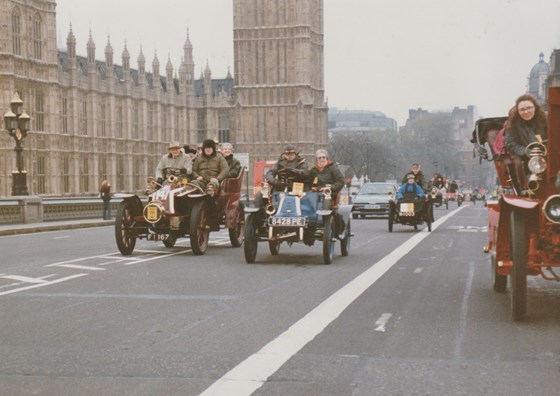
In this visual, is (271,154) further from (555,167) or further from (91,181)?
(555,167)

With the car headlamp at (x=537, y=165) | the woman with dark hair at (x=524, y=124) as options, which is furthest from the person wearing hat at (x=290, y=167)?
the car headlamp at (x=537, y=165)

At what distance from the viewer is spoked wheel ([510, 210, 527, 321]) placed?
7535 millimetres

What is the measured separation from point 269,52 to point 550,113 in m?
94.7

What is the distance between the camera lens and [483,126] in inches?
406

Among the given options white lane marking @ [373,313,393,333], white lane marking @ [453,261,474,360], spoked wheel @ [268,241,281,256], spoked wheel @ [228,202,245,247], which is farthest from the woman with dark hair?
spoked wheel @ [228,202,245,247]

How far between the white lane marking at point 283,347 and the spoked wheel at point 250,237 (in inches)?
105

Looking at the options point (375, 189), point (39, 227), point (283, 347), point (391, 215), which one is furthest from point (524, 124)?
point (375, 189)

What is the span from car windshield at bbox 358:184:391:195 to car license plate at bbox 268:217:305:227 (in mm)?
21877

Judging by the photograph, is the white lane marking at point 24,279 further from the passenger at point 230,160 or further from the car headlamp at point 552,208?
the car headlamp at point 552,208

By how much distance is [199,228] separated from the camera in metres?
15.3

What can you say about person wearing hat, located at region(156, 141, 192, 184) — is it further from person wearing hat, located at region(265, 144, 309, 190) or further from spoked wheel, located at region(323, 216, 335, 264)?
spoked wheel, located at region(323, 216, 335, 264)

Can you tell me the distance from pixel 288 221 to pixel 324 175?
4.53 feet

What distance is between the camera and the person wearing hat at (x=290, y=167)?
14.0 m

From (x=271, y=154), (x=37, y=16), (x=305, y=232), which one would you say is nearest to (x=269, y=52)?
(x=271, y=154)
